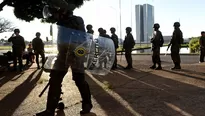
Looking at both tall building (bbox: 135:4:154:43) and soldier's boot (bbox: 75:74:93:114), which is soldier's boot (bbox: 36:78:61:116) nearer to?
soldier's boot (bbox: 75:74:93:114)

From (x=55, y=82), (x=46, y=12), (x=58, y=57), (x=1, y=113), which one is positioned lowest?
(x=1, y=113)

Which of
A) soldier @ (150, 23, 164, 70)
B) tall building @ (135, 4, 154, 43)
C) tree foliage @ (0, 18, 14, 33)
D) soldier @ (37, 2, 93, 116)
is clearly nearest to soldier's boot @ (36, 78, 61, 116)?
soldier @ (37, 2, 93, 116)

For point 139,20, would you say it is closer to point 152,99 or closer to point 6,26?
point 6,26

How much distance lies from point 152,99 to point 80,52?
6.31 feet

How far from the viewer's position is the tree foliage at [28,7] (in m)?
15.1

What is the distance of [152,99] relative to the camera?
6055 mm

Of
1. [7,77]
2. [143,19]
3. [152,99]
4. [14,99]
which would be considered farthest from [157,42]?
[143,19]

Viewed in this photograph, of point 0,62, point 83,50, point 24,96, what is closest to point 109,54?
point 83,50

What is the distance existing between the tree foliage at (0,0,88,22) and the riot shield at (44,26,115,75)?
32.1 ft

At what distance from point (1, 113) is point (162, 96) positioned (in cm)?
280

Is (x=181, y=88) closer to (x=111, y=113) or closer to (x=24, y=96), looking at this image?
(x=111, y=113)

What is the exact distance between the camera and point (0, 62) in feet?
43.4

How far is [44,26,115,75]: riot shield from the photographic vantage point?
15.7ft

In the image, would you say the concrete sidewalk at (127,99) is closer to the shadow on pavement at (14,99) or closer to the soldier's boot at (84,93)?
the shadow on pavement at (14,99)
